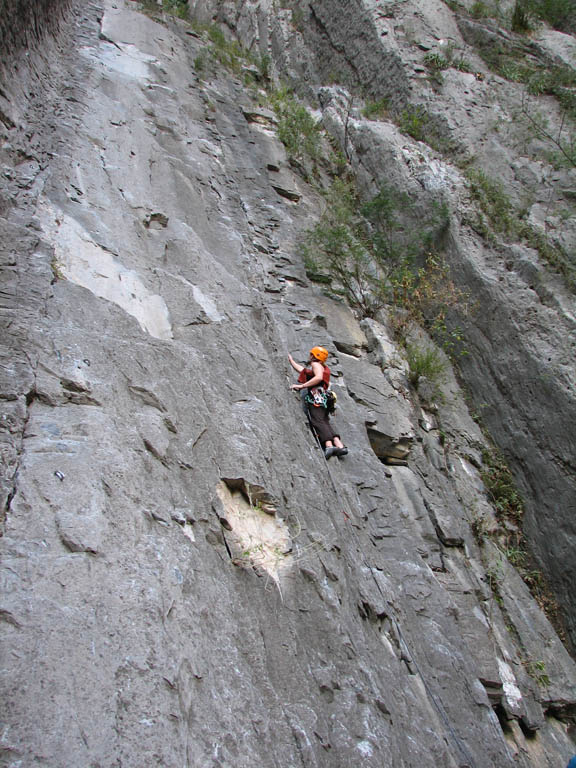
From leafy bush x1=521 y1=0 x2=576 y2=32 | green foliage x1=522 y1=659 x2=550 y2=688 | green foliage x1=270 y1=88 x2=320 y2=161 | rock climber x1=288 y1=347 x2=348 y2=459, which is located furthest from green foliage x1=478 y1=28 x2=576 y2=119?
green foliage x1=522 y1=659 x2=550 y2=688

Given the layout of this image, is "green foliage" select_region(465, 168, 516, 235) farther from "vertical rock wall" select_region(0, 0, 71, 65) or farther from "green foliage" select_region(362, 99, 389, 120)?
"vertical rock wall" select_region(0, 0, 71, 65)

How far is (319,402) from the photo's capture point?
603 cm

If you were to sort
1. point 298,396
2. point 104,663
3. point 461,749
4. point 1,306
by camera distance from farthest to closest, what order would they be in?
1. point 298,396
2. point 461,749
3. point 1,306
4. point 104,663

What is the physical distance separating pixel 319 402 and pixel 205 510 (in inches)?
104

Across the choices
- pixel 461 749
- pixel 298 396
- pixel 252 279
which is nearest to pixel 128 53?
pixel 252 279

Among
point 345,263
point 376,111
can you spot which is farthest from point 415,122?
point 345,263

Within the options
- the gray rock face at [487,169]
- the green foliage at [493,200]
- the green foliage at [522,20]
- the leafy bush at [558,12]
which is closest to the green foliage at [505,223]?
the green foliage at [493,200]

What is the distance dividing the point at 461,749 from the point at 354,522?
2003mm

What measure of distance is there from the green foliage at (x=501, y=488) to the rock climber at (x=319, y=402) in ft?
9.38

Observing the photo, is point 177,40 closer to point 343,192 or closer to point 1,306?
point 343,192

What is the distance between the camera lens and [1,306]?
12.4 ft

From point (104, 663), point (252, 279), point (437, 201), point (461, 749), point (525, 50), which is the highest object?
point (525, 50)

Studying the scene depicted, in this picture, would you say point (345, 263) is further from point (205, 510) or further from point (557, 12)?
point (557, 12)

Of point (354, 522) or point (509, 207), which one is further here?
point (509, 207)
